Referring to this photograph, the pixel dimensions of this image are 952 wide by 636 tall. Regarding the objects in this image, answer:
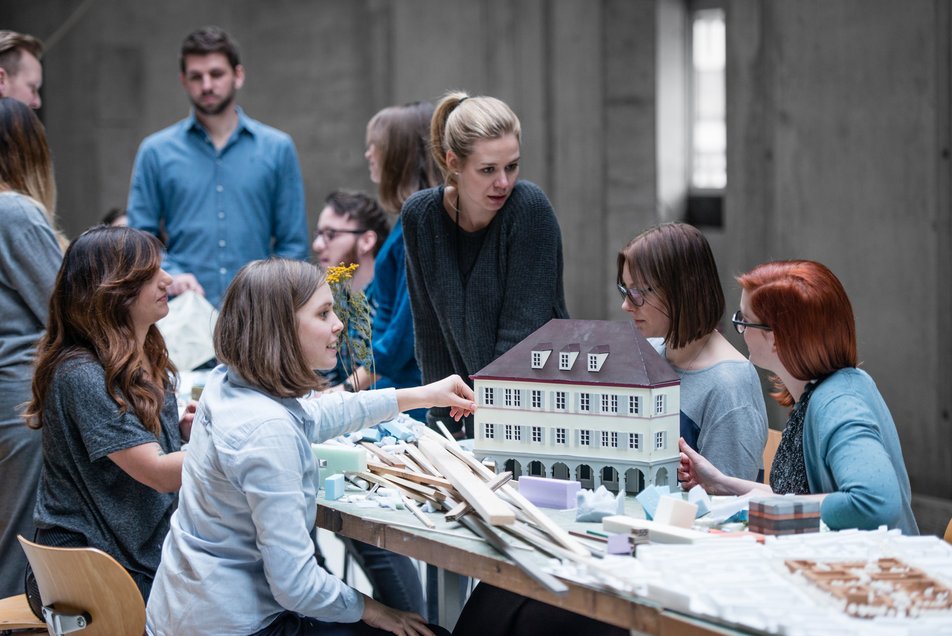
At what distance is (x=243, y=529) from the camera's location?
2.83 metres

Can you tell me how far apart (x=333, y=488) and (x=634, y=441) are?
78 cm

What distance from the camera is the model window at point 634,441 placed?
2994mm

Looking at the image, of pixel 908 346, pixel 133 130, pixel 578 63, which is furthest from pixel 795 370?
pixel 133 130

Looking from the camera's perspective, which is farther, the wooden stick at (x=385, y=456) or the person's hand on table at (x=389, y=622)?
the wooden stick at (x=385, y=456)

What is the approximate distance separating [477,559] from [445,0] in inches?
248

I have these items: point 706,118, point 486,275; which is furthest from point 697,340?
point 706,118

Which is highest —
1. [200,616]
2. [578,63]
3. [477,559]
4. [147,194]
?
[578,63]

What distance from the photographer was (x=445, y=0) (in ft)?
27.1

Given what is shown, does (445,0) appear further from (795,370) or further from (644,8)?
(795,370)

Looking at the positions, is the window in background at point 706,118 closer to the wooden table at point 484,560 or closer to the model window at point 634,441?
the model window at point 634,441

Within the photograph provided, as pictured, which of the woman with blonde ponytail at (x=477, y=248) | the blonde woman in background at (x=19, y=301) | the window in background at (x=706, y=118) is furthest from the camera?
the window in background at (x=706, y=118)

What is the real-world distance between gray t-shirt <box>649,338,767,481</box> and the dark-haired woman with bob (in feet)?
4.76

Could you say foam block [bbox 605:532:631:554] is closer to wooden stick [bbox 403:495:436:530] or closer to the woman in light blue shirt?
wooden stick [bbox 403:495:436:530]

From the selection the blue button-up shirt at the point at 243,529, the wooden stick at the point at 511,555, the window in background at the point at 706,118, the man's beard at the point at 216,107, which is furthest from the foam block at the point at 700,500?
the window in background at the point at 706,118
